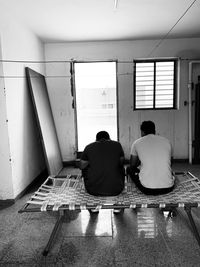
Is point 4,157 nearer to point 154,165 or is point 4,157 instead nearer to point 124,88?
point 154,165

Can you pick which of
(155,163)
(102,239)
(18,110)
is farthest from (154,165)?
(18,110)

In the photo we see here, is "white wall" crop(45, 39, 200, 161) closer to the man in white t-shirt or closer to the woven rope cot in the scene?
the woven rope cot

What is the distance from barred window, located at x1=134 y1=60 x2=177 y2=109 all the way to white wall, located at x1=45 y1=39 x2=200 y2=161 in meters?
0.14

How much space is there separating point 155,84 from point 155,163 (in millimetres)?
2850

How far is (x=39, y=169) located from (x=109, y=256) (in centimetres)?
245

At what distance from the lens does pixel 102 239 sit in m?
2.04

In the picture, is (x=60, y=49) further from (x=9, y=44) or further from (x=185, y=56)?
(x=185, y=56)

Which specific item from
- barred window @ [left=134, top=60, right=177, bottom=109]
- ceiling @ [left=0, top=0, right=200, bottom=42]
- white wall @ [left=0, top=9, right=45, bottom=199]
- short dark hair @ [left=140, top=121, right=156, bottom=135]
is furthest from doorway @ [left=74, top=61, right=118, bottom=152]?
short dark hair @ [left=140, top=121, right=156, bottom=135]

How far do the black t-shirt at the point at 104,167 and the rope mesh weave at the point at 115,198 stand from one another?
86mm

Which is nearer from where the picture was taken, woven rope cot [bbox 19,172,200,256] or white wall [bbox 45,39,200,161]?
woven rope cot [bbox 19,172,200,256]

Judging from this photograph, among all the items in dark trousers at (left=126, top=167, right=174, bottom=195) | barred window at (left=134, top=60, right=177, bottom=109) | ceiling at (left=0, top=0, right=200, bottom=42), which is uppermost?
ceiling at (left=0, top=0, right=200, bottom=42)

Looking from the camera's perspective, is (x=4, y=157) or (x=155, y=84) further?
(x=155, y=84)

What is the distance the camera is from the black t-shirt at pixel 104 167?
211 cm

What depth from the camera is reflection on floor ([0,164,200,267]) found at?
69.6 inches
